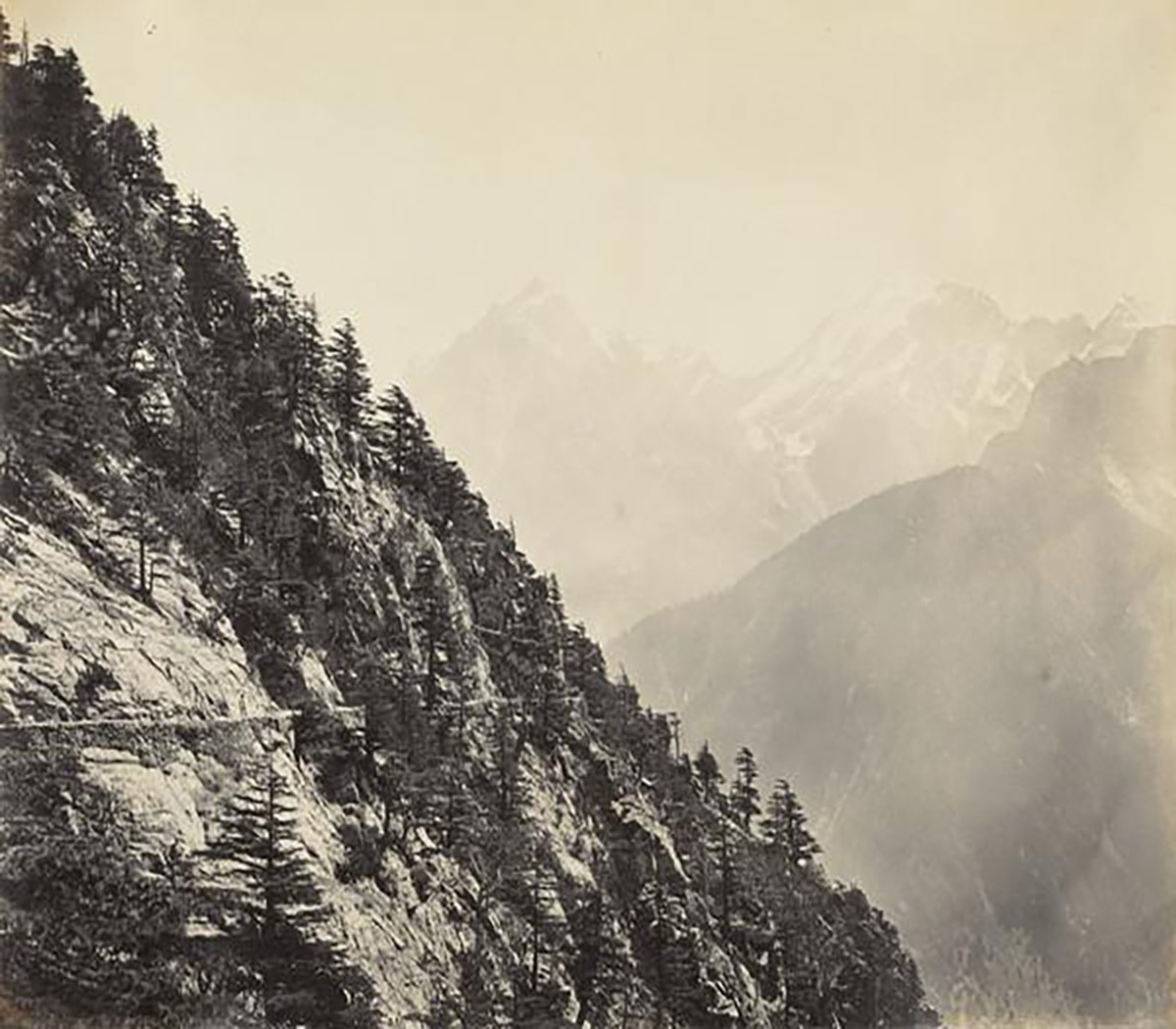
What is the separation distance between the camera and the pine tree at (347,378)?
6906cm

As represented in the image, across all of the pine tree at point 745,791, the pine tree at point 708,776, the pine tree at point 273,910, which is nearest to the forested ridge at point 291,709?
the pine tree at point 273,910

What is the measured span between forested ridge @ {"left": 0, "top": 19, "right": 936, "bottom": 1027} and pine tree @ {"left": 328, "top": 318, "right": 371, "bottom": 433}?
0.18 m

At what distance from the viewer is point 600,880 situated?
65875 millimetres

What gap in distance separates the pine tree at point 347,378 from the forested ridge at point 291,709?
0.60 feet

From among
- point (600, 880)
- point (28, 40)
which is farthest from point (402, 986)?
point (28, 40)

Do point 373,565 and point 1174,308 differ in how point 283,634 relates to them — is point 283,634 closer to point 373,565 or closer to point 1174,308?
point 373,565

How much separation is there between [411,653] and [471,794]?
8.04m

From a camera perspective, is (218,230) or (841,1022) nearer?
(218,230)

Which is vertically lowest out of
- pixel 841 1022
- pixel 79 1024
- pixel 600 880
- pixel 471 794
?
pixel 841 1022

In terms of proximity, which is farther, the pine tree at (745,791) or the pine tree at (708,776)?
the pine tree at (708,776)

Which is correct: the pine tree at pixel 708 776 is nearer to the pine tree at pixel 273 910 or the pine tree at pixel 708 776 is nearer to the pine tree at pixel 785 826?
the pine tree at pixel 785 826

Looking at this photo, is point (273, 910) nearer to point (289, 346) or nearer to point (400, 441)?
point (289, 346)

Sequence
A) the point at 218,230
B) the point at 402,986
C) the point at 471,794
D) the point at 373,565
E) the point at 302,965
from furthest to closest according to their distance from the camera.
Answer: the point at 218,230
the point at 373,565
the point at 471,794
the point at 402,986
the point at 302,965

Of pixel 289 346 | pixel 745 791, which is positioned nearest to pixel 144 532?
pixel 289 346
